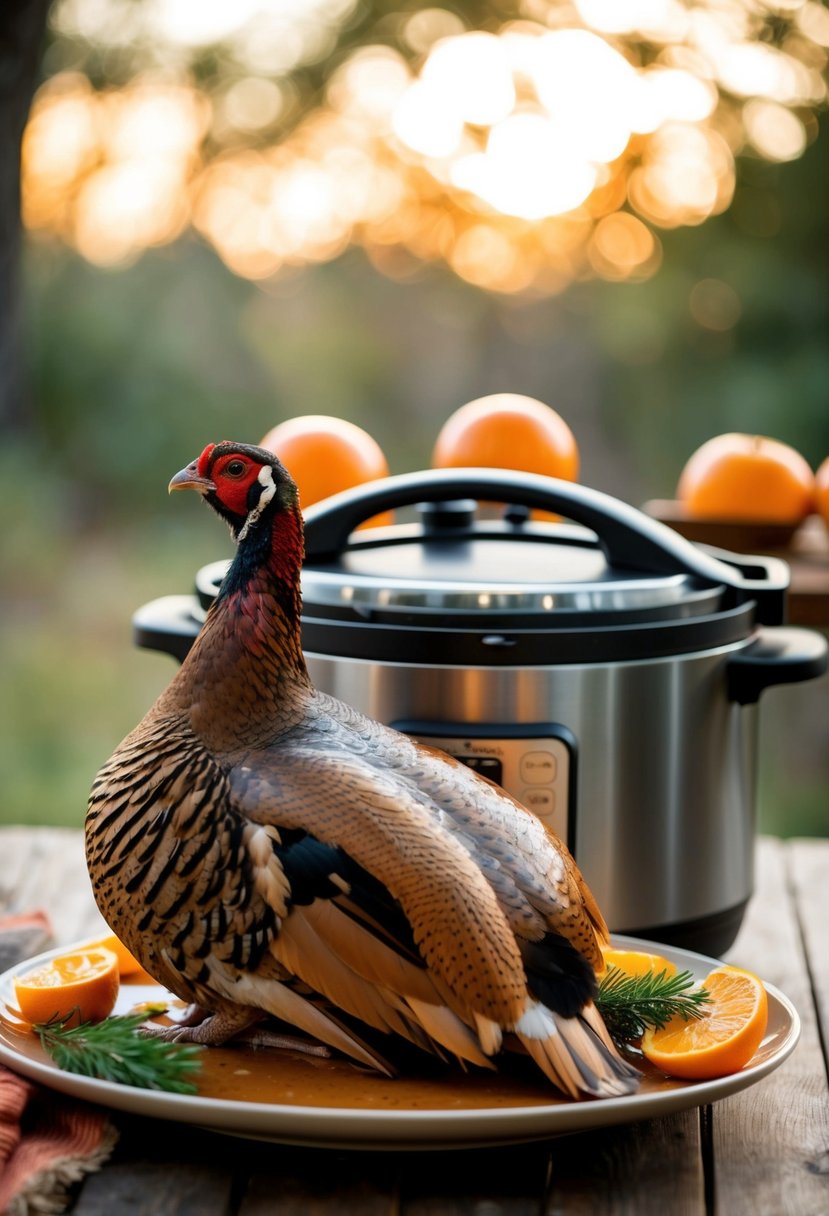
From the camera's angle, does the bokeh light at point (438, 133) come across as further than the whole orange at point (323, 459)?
Yes

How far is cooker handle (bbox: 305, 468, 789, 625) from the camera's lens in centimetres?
102

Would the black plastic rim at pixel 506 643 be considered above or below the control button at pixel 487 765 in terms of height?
above

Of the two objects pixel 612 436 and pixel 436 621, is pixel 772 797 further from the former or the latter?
pixel 436 621

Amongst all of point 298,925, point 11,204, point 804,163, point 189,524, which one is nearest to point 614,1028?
point 298,925

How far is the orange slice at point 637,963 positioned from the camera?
2.79ft

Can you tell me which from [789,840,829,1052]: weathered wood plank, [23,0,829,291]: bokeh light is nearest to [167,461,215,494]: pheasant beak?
[789,840,829,1052]: weathered wood plank

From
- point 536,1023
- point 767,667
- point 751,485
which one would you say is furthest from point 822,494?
point 536,1023

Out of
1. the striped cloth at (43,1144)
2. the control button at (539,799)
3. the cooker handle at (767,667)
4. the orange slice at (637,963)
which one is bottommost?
the striped cloth at (43,1144)

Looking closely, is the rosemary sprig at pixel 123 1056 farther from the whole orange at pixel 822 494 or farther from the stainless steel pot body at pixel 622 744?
the whole orange at pixel 822 494

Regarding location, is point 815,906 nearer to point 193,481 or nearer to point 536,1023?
point 536,1023

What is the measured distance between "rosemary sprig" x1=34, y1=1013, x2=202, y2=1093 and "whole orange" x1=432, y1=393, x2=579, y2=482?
2.31 ft

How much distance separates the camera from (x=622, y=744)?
96 cm

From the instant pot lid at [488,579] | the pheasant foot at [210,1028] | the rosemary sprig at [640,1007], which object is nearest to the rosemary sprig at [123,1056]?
the pheasant foot at [210,1028]

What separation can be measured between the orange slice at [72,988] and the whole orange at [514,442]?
0.64 m
